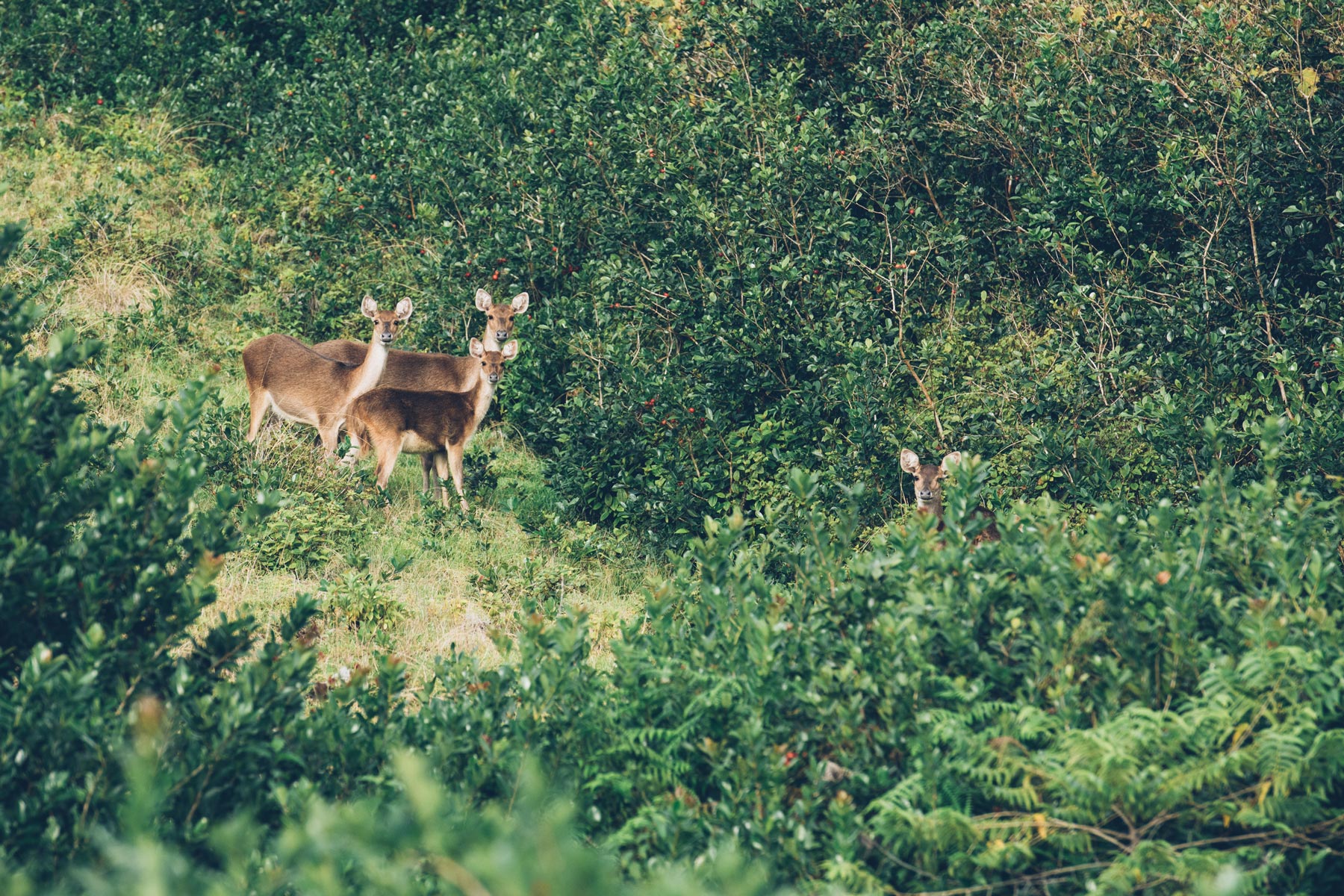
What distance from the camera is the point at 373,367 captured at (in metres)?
12.0

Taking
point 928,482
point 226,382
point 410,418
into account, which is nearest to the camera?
point 928,482


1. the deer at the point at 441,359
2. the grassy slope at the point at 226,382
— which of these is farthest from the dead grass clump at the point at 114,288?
the deer at the point at 441,359

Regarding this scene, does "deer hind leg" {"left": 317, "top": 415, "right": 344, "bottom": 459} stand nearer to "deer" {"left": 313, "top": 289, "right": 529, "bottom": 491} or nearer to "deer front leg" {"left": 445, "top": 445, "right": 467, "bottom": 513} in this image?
"deer" {"left": 313, "top": 289, "right": 529, "bottom": 491}

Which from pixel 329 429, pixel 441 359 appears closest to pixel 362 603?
pixel 329 429

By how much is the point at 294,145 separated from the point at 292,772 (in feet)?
39.4

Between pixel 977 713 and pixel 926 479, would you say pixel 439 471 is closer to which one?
pixel 926 479

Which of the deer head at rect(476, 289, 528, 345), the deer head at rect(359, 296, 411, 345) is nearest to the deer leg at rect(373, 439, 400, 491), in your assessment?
the deer head at rect(359, 296, 411, 345)

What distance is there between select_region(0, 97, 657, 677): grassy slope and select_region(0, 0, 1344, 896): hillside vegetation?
60mm

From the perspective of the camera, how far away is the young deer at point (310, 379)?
38.5 feet

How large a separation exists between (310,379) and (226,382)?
5.72 ft

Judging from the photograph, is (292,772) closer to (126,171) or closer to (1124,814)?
(1124,814)

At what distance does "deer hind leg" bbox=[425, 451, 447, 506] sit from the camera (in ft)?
37.3

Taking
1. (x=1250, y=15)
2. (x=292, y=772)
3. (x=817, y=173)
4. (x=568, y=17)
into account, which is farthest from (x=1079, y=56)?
(x=292, y=772)

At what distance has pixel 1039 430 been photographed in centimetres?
980
